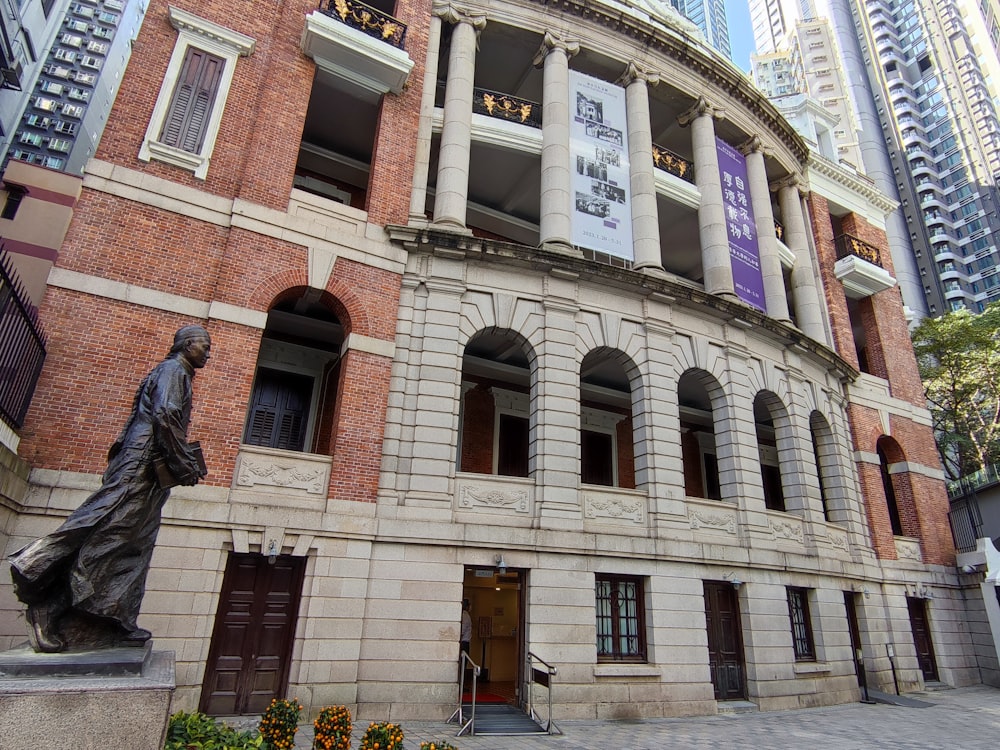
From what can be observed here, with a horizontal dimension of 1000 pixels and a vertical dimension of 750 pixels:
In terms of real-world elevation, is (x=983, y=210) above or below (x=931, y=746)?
above

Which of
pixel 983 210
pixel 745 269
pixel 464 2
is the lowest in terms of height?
pixel 745 269

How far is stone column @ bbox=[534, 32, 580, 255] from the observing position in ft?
50.0

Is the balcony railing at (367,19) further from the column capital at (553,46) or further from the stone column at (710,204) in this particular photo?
the stone column at (710,204)

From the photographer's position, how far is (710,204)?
18.4 meters

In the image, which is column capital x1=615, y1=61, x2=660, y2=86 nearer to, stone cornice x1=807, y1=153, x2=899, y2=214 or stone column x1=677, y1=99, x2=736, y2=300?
stone column x1=677, y1=99, x2=736, y2=300

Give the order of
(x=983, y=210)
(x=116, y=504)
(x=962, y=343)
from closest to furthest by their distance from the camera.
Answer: (x=116, y=504), (x=962, y=343), (x=983, y=210)

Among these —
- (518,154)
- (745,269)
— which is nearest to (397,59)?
(518,154)

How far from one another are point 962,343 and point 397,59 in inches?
1071

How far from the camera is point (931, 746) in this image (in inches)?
389

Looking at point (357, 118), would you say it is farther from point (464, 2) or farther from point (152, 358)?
point (152, 358)

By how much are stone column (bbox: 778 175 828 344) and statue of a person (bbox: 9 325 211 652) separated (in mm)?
19460

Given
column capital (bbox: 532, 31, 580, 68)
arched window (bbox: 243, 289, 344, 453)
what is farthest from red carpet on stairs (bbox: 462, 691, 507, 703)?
column capital (bbox: 532, 31, 580, 68)

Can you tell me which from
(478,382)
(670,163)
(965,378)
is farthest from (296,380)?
(965,378)

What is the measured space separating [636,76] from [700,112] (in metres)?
2.77
